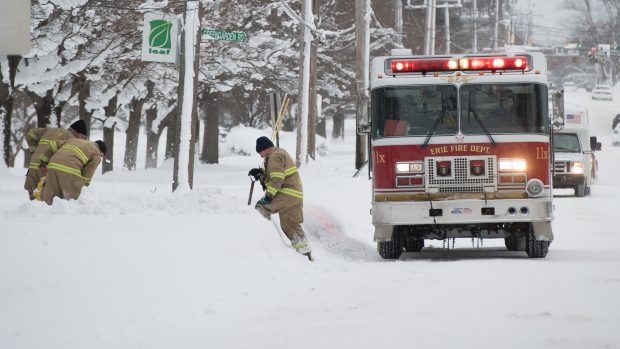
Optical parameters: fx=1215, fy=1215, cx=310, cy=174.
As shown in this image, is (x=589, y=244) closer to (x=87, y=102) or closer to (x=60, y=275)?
(x=60, y=275)

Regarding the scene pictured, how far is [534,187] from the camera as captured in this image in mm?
15352

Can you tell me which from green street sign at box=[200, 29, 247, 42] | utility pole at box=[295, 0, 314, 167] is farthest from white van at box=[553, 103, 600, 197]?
green street sign at box=[200, 29, 247, 42]

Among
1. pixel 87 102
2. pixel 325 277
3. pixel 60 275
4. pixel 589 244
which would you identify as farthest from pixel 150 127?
pixel 60 275

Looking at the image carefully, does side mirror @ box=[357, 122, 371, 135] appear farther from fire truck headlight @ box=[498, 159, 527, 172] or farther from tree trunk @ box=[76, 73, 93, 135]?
tree trunk @ box=[76, 73, 93, 135]

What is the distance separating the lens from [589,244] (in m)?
18.8

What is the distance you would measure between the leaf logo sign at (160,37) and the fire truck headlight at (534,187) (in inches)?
238

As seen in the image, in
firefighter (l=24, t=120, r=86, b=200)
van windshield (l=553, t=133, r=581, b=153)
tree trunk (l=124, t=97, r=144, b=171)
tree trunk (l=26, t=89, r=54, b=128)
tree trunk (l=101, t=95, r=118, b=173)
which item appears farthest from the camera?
tree trunk (l=124, t=97, r=144, b=171)

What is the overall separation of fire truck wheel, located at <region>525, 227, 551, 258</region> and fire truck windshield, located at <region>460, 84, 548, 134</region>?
4.73 feet

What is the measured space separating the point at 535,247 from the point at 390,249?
1.91 metres

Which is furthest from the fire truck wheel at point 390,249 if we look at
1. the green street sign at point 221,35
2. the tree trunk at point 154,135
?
the tree trunk at point 154,135

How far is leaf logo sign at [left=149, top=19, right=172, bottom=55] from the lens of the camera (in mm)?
18078

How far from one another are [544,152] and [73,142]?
19.9ft

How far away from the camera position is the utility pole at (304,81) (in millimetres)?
34500

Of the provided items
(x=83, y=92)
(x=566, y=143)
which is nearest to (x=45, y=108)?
(x=83, y=92)
